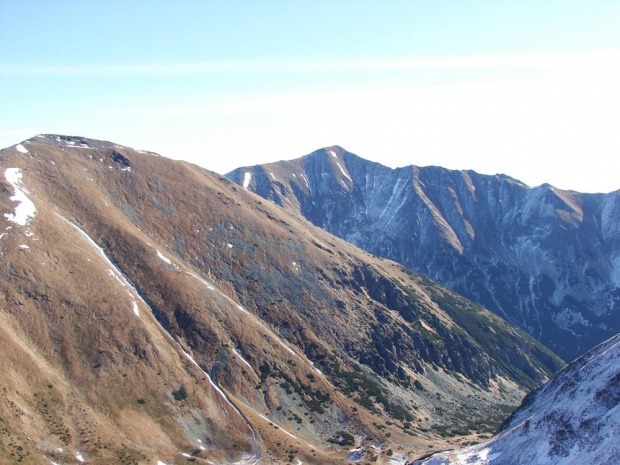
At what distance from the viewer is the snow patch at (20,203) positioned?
553ft

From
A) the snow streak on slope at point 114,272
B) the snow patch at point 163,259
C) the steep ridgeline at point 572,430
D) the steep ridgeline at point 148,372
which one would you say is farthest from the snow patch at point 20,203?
the steep ridgeline at point 572,430

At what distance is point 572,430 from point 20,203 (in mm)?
171444

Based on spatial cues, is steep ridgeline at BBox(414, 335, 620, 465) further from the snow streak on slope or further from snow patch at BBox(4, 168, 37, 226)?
snow patch at BBox(4, 168, 37, 226)

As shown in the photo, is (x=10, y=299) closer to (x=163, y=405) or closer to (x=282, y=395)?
(x=163, y=405)

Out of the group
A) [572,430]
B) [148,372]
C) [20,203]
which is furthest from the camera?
[20,203]

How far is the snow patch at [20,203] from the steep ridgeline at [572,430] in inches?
5492

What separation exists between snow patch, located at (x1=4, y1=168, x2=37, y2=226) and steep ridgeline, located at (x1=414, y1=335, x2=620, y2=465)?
13950cm

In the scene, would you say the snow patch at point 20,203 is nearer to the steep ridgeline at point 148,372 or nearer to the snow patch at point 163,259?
the steep ridgeline at point 148,372

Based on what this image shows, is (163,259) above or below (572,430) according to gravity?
above

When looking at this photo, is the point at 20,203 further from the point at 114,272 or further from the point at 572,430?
the point at 572,430

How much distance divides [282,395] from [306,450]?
2502 centimetres

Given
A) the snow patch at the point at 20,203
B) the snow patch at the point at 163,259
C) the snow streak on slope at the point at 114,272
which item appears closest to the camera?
the snow streak on slope at the point at 114,272

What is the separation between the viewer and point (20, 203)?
17750cm

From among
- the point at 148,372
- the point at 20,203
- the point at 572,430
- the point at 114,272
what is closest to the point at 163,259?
the point at 114,272
